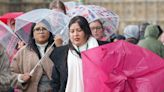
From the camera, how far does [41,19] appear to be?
8.32 m

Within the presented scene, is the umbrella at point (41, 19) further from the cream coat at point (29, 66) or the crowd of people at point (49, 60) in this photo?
the cream coat at point (29, 66)

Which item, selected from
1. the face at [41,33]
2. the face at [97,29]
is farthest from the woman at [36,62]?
the face at [97,29]

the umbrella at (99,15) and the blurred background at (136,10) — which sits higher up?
the umbrella at (99,15)

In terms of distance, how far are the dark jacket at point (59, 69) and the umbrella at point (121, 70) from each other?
27 cm

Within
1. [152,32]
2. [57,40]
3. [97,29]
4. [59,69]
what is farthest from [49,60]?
[152,32]

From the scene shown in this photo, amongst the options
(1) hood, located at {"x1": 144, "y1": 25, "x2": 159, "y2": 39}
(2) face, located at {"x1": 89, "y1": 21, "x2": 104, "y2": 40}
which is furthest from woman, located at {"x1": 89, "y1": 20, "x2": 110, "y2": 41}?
(1) hood, located at {"x1": 144, "y1": 25, "x2": 159, "y2": 39}

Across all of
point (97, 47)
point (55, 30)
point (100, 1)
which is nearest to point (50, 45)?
point (55, 30)

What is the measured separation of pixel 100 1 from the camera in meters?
36.5

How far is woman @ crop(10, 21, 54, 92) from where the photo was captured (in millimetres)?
8055

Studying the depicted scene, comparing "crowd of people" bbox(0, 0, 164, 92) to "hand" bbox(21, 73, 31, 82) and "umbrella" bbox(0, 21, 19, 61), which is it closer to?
"hand" bbox(21, 73, 31, 82)

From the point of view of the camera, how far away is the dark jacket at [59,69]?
289 inches

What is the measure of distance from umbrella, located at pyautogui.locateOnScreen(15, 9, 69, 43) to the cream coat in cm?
27

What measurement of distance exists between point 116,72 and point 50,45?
1.32 m

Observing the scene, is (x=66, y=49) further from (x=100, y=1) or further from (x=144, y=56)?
(x=100, y=1)
